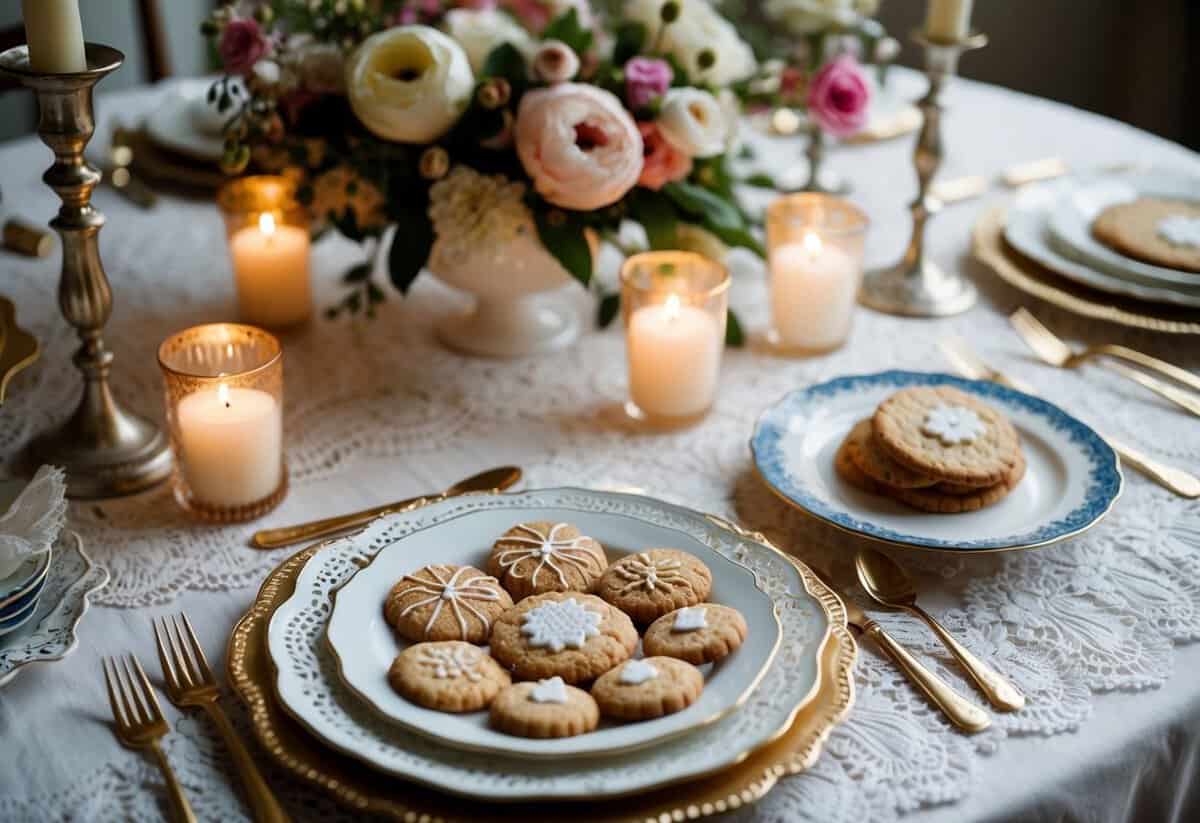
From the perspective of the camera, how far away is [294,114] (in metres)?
1.38

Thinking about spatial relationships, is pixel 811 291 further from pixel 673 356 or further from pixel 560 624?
pixel 560 624

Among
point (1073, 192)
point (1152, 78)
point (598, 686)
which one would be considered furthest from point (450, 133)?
point (1152, 78)

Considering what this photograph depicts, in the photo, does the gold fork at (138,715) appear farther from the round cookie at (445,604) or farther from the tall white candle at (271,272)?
the tall white candle at (271,272)

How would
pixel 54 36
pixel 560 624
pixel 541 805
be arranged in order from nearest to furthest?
pixel 541 805
pixel 560 624
pixel 54 36

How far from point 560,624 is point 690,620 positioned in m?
0.10

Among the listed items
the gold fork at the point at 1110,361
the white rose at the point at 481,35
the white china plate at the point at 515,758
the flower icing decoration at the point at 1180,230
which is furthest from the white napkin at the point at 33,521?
the flower icing decoration at the point at 1180,230

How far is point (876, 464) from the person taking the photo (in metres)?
1.15

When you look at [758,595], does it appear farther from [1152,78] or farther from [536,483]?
[1152,78]

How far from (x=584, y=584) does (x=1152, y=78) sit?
2.92m

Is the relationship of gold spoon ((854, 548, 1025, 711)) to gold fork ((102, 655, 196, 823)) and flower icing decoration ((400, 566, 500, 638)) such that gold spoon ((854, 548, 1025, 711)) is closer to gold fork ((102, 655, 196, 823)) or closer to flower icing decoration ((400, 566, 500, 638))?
flower icing decoration ((400, 566, 500, 638))

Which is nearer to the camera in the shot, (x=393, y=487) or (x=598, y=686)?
(x=598, y=686)

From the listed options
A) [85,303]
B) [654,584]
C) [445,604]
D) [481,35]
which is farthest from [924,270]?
[85,303]

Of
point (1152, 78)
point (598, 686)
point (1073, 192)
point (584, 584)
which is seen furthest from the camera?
point (1152, 78)

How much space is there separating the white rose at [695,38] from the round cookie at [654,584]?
2.25ft
